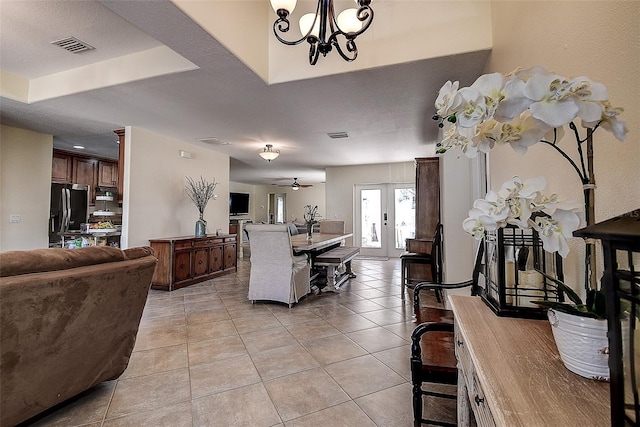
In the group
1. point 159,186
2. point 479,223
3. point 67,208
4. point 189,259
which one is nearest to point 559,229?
point 479,223

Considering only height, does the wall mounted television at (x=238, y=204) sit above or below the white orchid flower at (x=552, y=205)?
above

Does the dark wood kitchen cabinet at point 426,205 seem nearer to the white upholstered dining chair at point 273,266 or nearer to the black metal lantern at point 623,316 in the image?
the white upholstered dining chair at point 273,266

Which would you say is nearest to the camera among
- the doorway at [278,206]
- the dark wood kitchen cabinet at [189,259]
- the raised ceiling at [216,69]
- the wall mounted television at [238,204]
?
the raised ceiling at [216,69]

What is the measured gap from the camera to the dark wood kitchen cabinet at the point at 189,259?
14.5ft

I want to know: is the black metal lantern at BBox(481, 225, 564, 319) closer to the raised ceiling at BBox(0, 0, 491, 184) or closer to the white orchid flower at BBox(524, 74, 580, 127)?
the white orchid flower at BBox(524, 74, 580, 127)

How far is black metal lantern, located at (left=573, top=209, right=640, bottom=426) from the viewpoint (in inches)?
18.3

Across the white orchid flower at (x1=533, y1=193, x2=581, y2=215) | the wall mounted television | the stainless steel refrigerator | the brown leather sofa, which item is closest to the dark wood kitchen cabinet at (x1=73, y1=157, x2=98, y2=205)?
the stainless steel refrigerator

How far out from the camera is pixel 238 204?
10812 mm

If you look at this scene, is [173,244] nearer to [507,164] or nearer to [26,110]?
[26,110]

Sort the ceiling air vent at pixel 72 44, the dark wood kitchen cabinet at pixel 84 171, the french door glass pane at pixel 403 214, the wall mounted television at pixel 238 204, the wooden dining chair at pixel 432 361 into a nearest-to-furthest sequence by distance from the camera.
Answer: the wooden dining chair at pixel 432 361, the ceiling air vent at pixel 72 44, the dark wood kitchen cabinet at pixel 84 171, the french door glass pane at pixel 403 214, the wall mounted television at pixel 238 204

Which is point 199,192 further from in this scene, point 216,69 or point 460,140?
point 460,140

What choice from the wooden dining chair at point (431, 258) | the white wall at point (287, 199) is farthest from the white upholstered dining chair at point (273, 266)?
the white wall at point (287, 199)

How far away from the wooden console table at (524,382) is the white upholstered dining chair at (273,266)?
2730 millimetres

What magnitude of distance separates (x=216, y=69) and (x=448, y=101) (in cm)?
246
